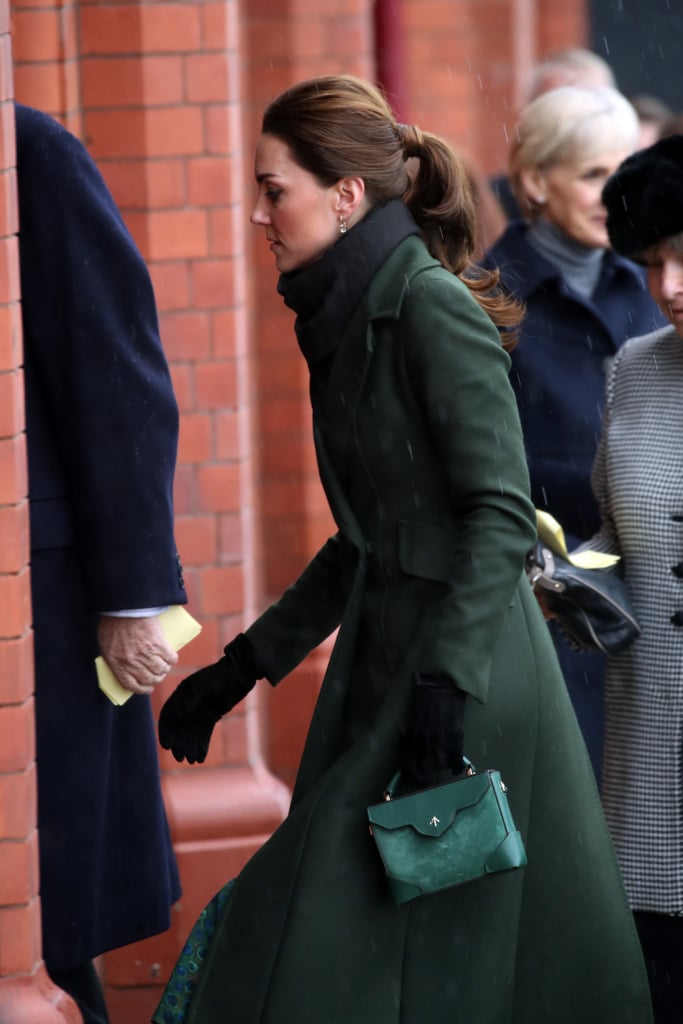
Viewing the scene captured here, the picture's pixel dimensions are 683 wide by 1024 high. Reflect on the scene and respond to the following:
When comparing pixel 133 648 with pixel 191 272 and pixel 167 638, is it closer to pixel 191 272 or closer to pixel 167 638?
pixel 167 638

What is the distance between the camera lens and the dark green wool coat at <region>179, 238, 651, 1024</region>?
349cm

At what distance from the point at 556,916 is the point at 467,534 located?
28.3 inches

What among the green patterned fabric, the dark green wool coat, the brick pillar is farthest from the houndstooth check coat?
the brick pillar

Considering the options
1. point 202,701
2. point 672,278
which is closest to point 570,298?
point 672,278

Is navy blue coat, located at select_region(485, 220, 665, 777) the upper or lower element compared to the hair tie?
lower

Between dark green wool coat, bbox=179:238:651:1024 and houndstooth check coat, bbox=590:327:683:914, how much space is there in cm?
62

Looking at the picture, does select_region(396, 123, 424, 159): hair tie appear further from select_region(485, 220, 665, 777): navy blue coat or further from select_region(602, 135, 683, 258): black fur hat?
select_region(485, 220, 665, 777): navy blue coat

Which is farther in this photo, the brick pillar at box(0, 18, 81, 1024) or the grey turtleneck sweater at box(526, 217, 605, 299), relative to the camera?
the grey turtleneck sweater at box(526, 217, 605, 299)

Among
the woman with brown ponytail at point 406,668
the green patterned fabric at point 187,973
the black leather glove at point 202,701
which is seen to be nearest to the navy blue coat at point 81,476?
the black leather glove at point 202,701

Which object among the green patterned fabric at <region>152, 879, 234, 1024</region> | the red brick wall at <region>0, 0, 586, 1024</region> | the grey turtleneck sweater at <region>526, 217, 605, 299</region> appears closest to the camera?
the green patterned fabric at <region>152, 879, 234, 1024</region>

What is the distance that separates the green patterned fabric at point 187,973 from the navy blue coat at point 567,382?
1753mm

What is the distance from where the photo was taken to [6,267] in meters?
3.65

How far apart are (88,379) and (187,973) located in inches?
44.6

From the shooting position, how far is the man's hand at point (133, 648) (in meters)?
4.05
